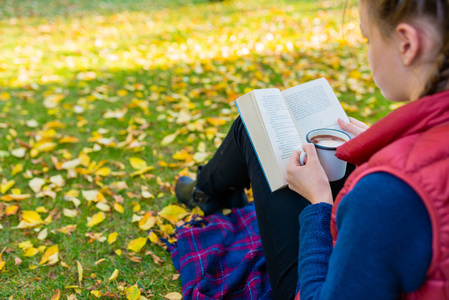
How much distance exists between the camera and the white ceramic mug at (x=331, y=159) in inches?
50.8

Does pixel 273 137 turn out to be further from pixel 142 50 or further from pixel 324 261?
pixel 142 50

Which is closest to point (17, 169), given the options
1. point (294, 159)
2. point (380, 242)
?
point (294, 159)

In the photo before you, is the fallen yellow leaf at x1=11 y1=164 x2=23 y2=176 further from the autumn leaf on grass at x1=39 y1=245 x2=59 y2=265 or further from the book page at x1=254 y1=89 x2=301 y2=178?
the book page at x1=254 y1=89 x2=301 y2=178

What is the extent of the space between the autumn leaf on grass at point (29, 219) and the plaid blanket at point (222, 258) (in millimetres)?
783

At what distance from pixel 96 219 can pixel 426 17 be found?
1939mm

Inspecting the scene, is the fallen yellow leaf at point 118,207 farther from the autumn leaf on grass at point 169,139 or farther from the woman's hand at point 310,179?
the woman's hand at point 310,179

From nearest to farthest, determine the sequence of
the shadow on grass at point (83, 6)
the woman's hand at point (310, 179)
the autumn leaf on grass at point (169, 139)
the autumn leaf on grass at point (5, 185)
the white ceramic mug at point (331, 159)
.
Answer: the woman's hand at point (310, 179), the white ceramic mug at point (331, 159), the autumn leaf on grass at point (5, 185), the autumn leaf on grass at point (169, 139), the shadow on grass at point (83, 6)

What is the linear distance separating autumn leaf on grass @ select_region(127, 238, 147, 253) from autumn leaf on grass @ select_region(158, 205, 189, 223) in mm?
204

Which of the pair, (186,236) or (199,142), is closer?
(186,236)

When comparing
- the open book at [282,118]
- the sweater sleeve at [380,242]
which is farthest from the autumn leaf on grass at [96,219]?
the sweater sleeve at [380,242]

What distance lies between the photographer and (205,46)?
511 cm

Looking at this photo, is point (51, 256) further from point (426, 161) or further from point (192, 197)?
point (426, 161)

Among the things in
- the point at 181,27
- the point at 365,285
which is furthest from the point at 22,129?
the point at 181,27

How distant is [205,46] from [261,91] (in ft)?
12.5
